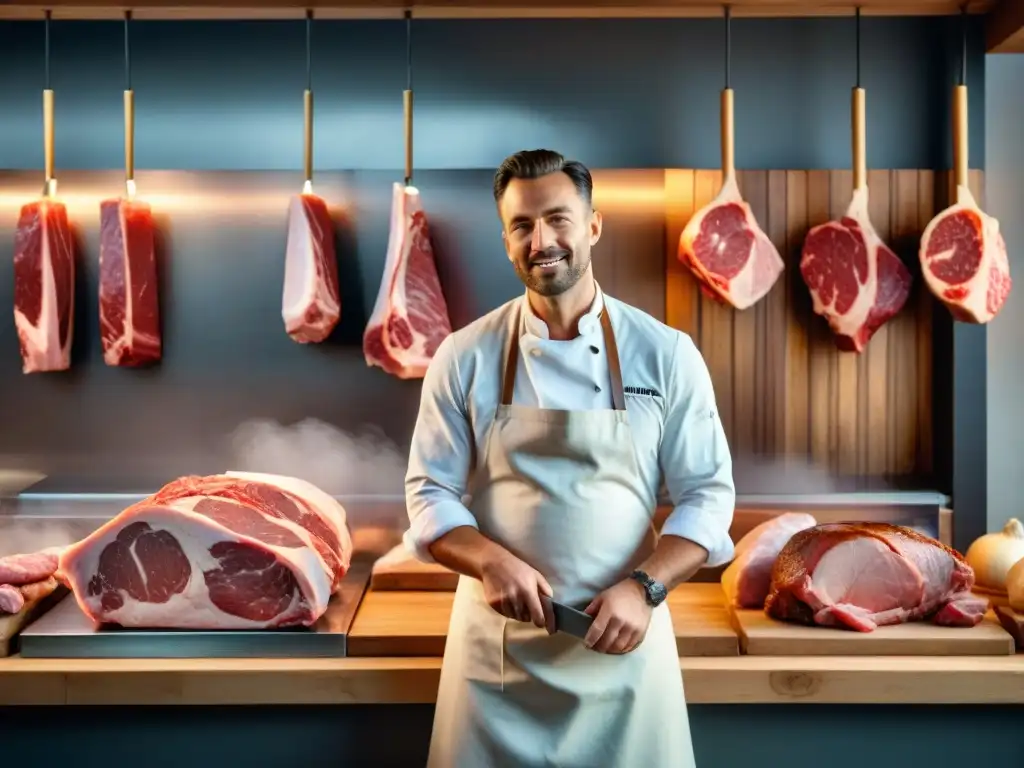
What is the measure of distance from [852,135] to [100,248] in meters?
2.14

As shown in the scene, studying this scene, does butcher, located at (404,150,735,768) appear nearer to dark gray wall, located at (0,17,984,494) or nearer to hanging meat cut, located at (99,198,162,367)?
dark gray wall, located at (0,17,984,494)

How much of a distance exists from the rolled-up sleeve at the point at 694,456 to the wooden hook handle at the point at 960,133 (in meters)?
A: 1.24

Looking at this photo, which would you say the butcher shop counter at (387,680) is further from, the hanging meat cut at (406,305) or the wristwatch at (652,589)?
the hanging meat cut at (406,305)

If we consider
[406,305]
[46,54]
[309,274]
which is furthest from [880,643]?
[46,54]

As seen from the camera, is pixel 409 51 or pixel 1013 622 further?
pixel 409 51

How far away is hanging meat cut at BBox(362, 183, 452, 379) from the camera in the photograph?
10.3 ft

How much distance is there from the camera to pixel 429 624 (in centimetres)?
273

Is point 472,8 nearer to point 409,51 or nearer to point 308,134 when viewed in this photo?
point 409,51

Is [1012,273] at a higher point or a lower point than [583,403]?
higher

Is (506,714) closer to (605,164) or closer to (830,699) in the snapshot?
(830,699)

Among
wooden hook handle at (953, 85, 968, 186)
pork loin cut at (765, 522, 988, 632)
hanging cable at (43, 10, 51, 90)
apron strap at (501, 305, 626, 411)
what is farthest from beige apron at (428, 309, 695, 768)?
hanging cable at (43, 10, 51, 90)

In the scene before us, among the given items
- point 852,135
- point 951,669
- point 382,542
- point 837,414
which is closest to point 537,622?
point 951,669

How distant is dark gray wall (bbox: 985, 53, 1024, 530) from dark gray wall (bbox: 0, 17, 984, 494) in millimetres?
236

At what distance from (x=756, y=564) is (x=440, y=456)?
38.3 inches
